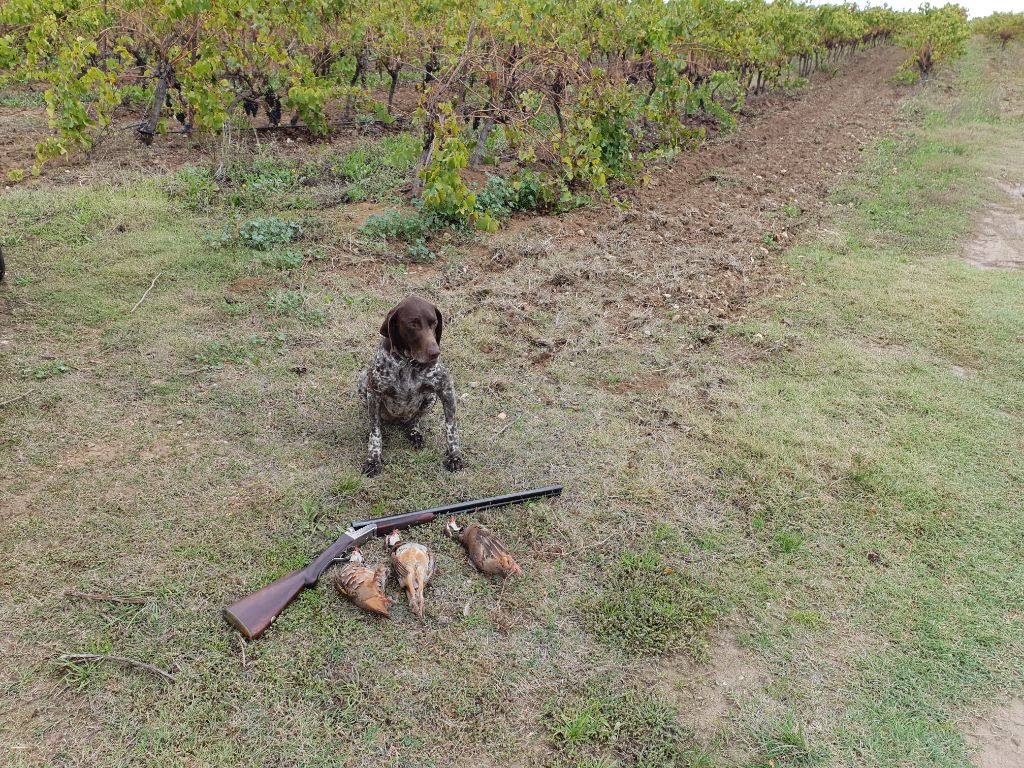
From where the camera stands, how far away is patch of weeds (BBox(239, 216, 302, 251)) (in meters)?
6.82

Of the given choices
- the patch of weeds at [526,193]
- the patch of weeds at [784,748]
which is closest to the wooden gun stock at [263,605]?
the patch of weeds at [784,748]

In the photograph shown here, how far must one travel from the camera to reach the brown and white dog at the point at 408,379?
3.51m

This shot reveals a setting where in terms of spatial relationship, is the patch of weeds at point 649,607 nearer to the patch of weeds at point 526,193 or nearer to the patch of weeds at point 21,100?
the patch of weeds at point 526,193

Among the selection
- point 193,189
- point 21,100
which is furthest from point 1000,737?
point 21,100

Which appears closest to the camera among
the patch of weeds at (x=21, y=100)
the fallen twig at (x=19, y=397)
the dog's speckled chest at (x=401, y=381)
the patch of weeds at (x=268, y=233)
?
the dog's speckled chest at (x=401, y=381)

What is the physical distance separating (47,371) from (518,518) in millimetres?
3625

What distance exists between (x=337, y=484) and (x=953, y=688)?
3196 mm

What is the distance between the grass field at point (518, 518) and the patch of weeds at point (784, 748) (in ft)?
0.03

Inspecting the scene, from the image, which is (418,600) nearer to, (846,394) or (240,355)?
(240,355)

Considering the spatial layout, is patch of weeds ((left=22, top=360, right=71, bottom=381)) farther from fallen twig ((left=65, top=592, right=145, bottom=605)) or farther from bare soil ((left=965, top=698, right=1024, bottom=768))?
bare soil ((left=965, top=698, right=1024, bottom=768))

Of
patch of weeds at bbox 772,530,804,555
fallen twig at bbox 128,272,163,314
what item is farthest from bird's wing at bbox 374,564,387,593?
fallen twig at bbox 128,272,163,314

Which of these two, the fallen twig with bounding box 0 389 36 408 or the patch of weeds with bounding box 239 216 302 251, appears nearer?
the fallen twig with bounding box 0 389 36 408

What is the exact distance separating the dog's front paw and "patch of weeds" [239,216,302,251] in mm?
3953

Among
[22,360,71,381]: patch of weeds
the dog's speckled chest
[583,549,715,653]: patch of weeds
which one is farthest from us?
[22,360,71,381]: patch of weeds
